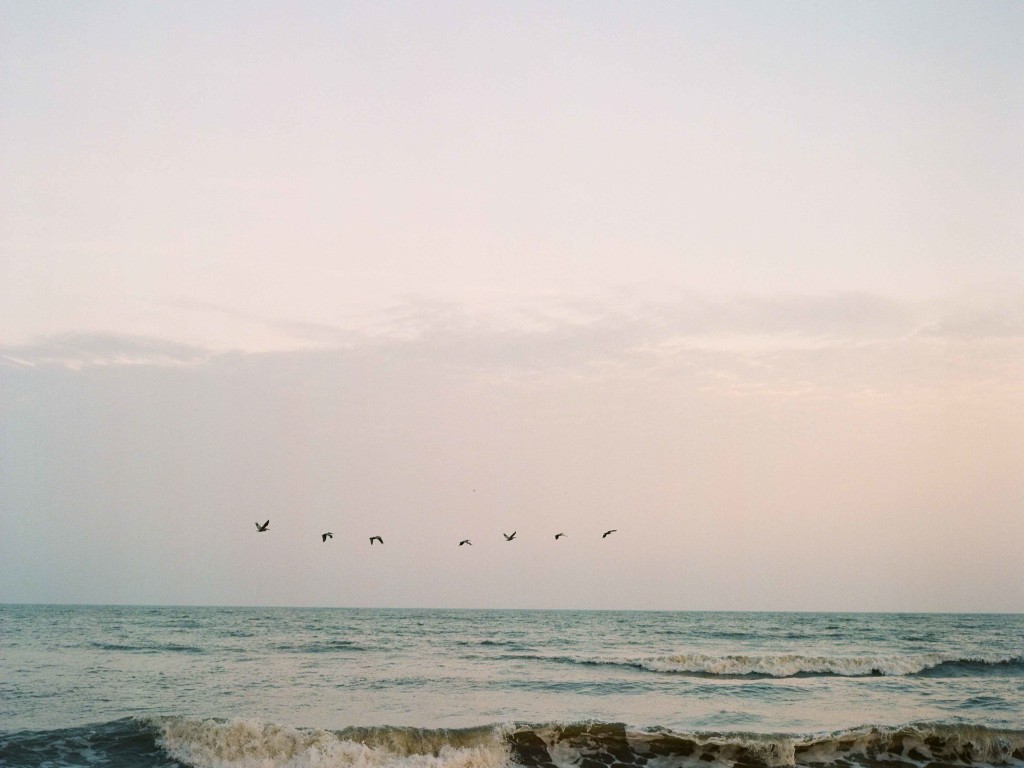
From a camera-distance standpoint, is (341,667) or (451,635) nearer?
(341,667)

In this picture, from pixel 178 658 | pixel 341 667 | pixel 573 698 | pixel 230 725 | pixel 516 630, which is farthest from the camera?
pixel 516 630

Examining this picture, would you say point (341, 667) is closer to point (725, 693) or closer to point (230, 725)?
point (230, 725)

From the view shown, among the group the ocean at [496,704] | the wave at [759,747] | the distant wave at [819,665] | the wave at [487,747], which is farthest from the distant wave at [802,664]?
the wave at [487,747]

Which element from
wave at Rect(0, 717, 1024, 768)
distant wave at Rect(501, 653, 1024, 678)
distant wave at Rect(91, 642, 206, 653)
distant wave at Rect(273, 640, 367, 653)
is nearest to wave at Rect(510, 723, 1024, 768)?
wave at Rect(0, 717, 1024, 768)

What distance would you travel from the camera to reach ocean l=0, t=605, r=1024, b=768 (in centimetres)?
2133

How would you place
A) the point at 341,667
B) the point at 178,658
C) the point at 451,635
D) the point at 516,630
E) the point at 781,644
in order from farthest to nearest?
the point at 516,630 < the point at 451,635 < the point at 781,644 < the point at 178,658 < the point at 341,667

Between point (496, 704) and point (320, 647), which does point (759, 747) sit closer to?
point (496, 704)

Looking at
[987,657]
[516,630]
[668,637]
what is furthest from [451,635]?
[987,657]

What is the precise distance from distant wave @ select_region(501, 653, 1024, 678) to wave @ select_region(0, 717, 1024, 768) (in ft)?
41.3

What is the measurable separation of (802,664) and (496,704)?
57.3 feet

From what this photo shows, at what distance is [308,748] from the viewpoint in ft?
68.7

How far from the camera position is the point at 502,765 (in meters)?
20.9

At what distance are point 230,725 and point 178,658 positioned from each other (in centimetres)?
1767

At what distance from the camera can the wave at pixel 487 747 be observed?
20.8 m
